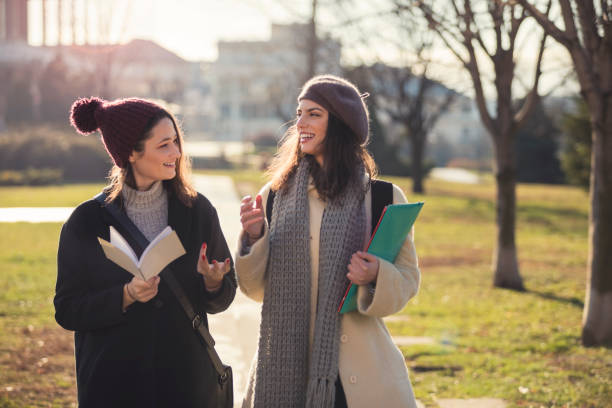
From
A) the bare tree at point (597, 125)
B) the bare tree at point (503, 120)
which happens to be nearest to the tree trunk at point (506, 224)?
the bare tree at point (503, 120)

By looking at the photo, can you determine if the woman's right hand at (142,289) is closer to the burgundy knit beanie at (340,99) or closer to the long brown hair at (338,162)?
the long brown hair at (338,162)

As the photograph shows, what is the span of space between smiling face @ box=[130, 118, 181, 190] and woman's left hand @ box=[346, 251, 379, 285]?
0.85m

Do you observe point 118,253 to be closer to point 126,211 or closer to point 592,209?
point 126,211

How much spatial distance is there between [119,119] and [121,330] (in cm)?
86

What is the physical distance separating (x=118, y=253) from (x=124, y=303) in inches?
10.6

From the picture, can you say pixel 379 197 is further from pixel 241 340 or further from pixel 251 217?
pixel 241 340

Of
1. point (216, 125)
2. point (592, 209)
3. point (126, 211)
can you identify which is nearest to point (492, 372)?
point (592, 209)

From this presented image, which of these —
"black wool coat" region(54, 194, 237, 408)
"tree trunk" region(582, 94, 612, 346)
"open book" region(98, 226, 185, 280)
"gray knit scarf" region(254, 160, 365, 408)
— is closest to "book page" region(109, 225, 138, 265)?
"open book" region(98, 226, 185, 280)

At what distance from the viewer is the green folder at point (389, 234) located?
275 cm

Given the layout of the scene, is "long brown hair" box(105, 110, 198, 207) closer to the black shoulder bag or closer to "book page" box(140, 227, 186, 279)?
Result: the black shoulder bag

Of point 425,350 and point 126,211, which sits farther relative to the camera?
point 425,350

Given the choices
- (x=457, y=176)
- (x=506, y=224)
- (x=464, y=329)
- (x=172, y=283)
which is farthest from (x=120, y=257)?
(x=457, y=176)

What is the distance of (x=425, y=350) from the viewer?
6.68 meters

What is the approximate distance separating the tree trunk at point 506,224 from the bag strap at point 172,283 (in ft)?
25.7
